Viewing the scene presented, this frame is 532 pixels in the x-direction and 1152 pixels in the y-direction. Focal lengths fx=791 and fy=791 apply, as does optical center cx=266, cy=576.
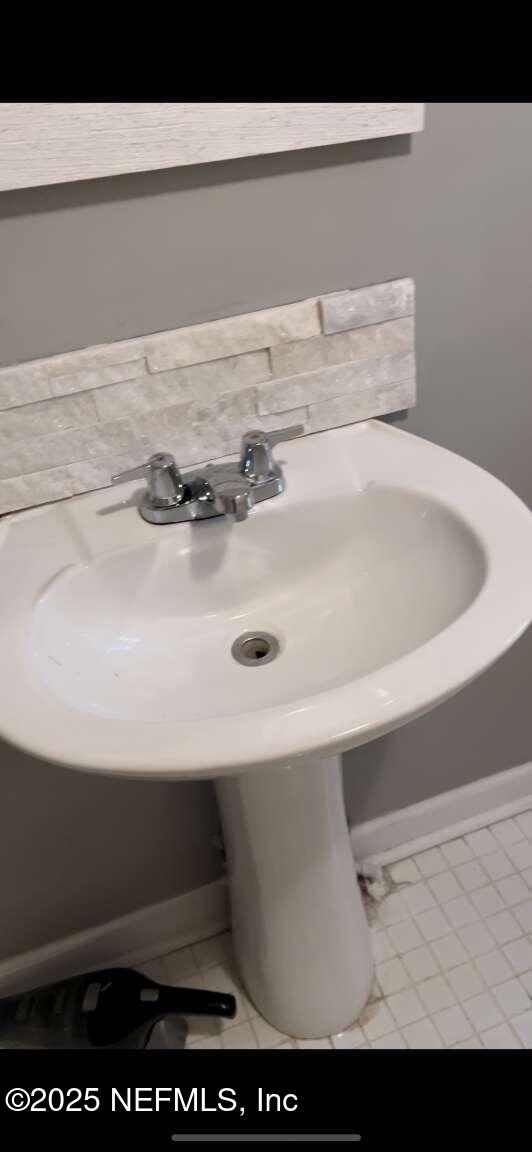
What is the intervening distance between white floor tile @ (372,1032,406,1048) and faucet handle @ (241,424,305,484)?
85 centimetres

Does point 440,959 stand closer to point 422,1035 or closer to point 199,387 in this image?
A: point 422,1035

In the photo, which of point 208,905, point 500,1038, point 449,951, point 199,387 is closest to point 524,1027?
point 500,1038

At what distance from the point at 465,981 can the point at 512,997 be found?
2.7 inches

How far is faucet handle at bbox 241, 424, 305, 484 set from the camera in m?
0.79

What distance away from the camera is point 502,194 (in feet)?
2.75

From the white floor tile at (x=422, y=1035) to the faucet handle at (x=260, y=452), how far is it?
85 centimetres

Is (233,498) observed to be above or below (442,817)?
above

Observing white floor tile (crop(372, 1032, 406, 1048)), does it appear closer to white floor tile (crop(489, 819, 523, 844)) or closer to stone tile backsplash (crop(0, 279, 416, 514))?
white floor tile (crop(489, 819, 523, 844))

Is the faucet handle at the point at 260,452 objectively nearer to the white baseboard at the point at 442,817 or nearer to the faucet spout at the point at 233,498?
the faucet spout at the point at 233,498

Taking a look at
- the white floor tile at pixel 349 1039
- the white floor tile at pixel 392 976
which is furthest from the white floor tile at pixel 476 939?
the white floor tile at pixel 349 1039

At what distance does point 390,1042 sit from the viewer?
1.13m

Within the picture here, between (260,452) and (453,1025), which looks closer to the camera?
(260,452)

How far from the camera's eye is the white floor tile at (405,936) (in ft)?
4.05
